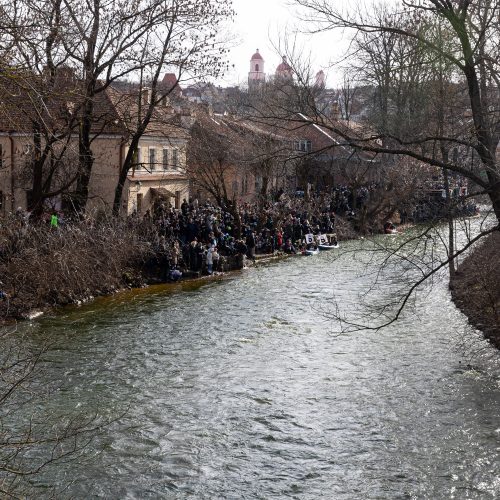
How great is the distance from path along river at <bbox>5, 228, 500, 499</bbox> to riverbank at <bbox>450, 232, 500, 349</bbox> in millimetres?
444

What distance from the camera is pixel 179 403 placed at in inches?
559

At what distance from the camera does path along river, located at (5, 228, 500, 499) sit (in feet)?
36.5

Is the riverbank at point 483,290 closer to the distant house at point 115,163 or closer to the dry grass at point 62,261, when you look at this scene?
the dry grass at point 62,261

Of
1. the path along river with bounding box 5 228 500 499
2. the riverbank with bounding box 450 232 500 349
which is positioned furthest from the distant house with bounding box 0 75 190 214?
the riverbank with bounding box 450 232 500 349

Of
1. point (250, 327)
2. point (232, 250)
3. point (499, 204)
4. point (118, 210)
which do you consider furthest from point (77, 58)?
point (499, 204)

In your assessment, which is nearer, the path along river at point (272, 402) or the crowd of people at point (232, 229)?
the path along river at point (272, 402)

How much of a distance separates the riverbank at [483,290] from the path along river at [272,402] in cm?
44

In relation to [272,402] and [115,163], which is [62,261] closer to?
[272,402]

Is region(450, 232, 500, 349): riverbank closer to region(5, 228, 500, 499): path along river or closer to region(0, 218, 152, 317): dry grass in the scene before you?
region(5, 228, 500, 499): path along river

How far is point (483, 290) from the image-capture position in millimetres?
21875

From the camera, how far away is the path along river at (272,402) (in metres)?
11.1

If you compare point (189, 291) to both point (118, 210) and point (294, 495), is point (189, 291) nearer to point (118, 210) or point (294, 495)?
point (118, 210)

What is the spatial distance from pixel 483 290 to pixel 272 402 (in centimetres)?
996

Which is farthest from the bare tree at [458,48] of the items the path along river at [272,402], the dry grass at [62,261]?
the dry grass at [62,261]
